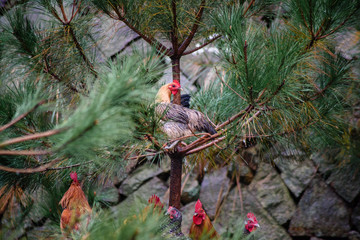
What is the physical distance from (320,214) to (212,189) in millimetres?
639

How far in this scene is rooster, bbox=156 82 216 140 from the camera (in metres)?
0.91

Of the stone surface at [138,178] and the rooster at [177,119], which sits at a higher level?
the rooster at [177,119]

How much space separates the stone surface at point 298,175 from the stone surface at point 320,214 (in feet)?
0.11

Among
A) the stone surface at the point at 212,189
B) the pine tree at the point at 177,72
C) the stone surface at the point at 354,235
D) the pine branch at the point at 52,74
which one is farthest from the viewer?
the stone surface at the point at 212,189

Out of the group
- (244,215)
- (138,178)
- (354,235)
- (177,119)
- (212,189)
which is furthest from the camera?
(138,178)

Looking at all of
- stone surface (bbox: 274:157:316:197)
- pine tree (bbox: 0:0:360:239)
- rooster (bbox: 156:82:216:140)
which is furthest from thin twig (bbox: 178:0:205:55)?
stone surface (bbox: 274:157:316:197)

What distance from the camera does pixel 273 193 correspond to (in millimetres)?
1896

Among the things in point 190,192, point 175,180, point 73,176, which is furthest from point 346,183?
point 73,176

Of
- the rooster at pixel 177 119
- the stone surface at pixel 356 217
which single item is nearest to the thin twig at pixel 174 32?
the rooster at pixel 177 119

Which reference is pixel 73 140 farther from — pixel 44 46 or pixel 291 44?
pixel 44 46

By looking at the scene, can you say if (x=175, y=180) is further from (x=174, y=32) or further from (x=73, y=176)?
(x=174, y=32)

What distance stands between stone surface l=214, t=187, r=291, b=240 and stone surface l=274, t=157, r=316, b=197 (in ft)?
0.72

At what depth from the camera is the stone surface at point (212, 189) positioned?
6.51 ft

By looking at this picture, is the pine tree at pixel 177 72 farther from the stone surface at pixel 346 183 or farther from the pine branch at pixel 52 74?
the stone surface at pixel 346 183
